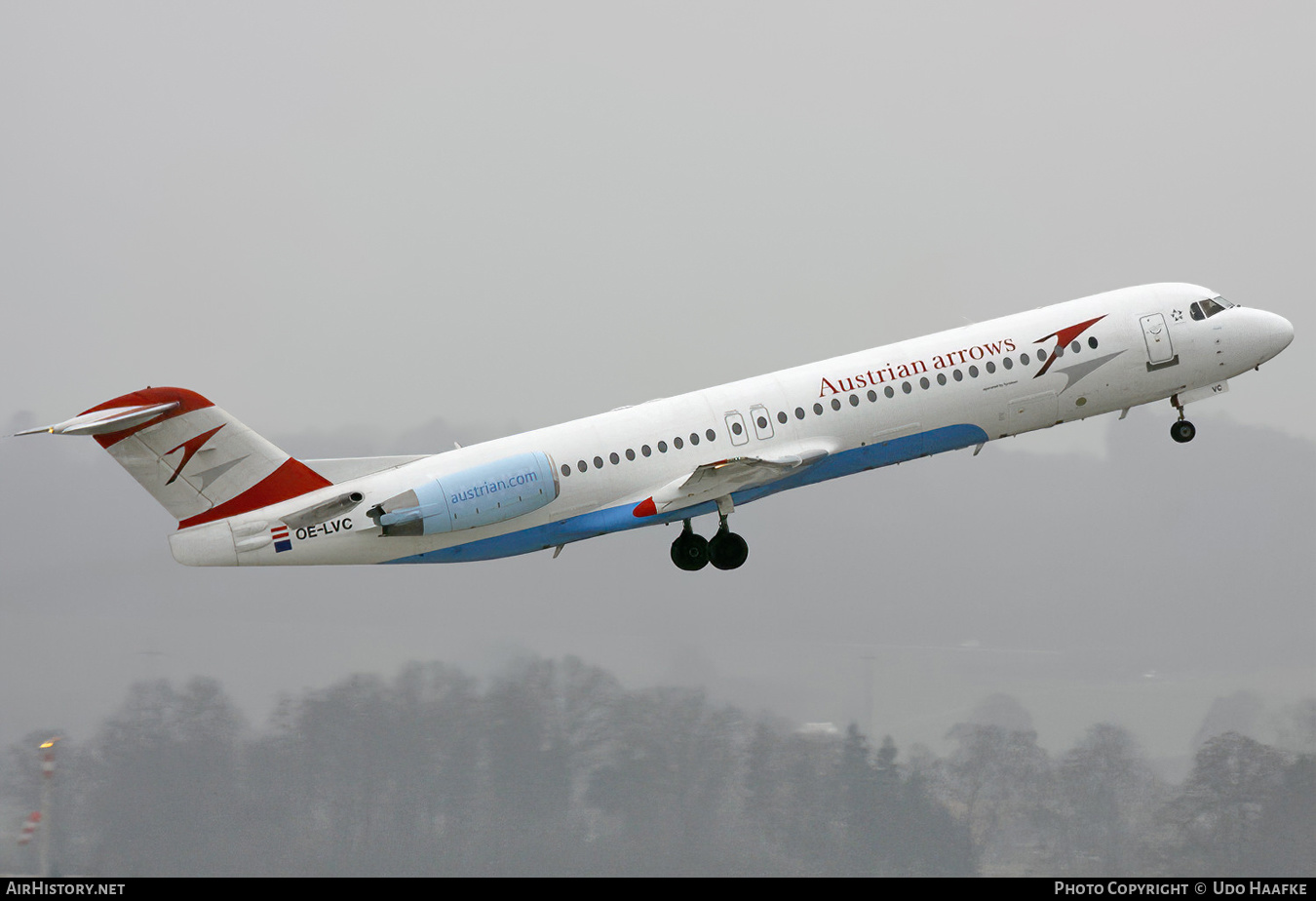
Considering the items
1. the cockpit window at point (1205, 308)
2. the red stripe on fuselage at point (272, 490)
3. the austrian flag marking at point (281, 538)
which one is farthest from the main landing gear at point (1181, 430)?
the austrian flag marking at point (281, 538)

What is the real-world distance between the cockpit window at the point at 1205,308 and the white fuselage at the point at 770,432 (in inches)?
67.7

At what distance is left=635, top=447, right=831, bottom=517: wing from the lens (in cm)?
3044

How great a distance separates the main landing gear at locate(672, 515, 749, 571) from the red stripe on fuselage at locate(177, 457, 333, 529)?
29.0 ft

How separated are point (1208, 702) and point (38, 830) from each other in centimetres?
7767

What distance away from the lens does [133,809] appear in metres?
89.7

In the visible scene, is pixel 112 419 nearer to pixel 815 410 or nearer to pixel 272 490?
pixel 272 490

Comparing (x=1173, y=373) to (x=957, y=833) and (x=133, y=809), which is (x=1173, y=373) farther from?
(x=133, y=809)

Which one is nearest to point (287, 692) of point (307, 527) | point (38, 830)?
point (38, 830)

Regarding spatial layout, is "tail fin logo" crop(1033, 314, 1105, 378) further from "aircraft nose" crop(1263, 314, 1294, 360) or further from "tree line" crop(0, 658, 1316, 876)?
"tree line" crop(0, 658, 1316, 876)

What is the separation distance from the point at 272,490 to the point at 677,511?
9.48m

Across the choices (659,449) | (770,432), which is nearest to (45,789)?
(659,449)

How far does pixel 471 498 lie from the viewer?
1193 inches

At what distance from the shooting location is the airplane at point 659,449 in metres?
30.0
